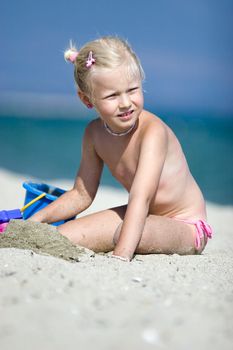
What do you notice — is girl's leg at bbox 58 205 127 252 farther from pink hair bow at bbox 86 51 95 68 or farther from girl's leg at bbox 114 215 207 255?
pink hair bow at bbox 86 51 95 68

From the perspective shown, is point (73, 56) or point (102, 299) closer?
point (102, 299)

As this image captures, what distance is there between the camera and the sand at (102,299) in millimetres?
1514

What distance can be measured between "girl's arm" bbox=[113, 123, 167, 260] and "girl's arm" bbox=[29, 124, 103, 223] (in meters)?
0.53

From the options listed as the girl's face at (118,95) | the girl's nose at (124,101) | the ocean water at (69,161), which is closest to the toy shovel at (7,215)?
the girl's face at (118,95)

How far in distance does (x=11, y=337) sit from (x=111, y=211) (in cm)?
166

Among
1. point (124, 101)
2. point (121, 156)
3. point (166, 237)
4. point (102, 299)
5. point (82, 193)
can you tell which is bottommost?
point (102, 299)

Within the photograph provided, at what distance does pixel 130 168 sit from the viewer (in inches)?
118

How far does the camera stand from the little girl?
8.99 ft

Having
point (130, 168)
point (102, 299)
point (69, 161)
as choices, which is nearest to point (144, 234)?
point (130, 168)

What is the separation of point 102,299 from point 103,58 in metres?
1.41

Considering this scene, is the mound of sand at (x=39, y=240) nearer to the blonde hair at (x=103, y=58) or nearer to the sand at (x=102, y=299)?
the sand at (x=102, y=299)

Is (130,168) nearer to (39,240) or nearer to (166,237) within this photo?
(166,237)

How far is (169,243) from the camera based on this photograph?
2.90 m

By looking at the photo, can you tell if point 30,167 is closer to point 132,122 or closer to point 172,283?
point 132,122
